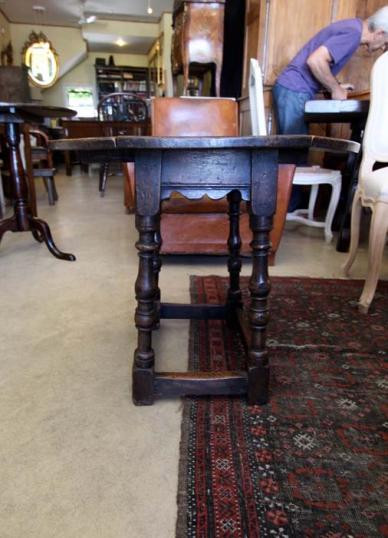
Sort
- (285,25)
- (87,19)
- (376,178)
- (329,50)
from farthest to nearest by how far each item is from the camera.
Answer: (87,19), (285,25), (329,50), (376,178)

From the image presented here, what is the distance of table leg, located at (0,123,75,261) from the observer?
6.97ft

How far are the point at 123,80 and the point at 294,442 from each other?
1087 cm

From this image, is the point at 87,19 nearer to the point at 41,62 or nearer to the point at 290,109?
the point at 41,62

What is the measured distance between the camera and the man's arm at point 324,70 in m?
2.48

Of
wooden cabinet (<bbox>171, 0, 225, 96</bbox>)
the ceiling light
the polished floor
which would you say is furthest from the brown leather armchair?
the ceiling light

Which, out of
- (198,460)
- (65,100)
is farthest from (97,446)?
(65,100)

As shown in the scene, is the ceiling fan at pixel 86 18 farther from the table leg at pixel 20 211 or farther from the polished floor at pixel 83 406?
the polished floor at pixel 83 406

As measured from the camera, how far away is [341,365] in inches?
44.3

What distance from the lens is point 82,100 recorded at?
33.2 feet

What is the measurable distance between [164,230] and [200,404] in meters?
1.13

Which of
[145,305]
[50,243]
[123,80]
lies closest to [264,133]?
[50,243]

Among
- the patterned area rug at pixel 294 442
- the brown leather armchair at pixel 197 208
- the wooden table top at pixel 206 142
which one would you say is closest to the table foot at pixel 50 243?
the brown leather armchair at pixel 197 208

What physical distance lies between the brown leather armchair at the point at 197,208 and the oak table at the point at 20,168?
1.75 feet

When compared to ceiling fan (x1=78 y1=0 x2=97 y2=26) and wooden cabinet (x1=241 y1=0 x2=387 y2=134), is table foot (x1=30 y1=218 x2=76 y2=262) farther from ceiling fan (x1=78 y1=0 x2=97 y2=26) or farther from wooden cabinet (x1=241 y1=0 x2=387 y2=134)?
ceiling fan (x1=78 y1=0 x2=97 y2=26)
